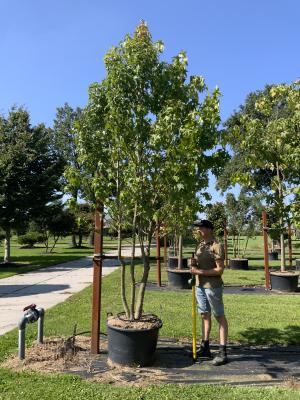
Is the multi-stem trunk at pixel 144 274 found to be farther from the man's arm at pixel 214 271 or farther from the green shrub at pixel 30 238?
the green shrub at pixel 30 238

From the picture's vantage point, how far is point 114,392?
423cm

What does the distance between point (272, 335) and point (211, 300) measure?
6.09 feet

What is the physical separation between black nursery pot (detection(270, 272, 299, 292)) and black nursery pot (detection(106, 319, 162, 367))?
7026 mm

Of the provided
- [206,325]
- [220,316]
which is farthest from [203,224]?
[206,325]

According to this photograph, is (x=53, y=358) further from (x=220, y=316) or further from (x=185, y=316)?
(x=185, y=316)

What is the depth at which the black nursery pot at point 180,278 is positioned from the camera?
459 inches

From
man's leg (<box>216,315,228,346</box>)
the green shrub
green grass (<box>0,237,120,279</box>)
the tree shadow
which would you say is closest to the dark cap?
man's leg (<box>216,315,228,346</box>)

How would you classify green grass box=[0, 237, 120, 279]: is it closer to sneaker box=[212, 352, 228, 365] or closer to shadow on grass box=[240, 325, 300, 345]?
shadow on grass box=[240, 325, 300, 345]

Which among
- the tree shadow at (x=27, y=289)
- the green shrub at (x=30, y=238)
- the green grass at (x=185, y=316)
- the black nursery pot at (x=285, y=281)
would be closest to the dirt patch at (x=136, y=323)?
the green grass at (x=185, y=316)

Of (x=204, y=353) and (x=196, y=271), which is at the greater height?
(x=196, y=271)

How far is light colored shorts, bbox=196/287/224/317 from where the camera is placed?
529 cm

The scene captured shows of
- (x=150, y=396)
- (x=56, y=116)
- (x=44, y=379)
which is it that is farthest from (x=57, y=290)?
(x=56, y=116)

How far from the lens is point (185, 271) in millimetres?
11664

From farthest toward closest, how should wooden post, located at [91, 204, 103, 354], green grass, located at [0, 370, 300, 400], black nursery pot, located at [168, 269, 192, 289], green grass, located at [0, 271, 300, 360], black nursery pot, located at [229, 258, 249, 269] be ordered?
black nursery pot, located at [229, 258, 249, 269] → black nursery pot, located at [168, 269, 192, 289] → green grass, located at [0, 271, 300, 360] → wooden post, located at [91, 204, 103, 354] → green grass, located at [0, 370, 300, 400]
